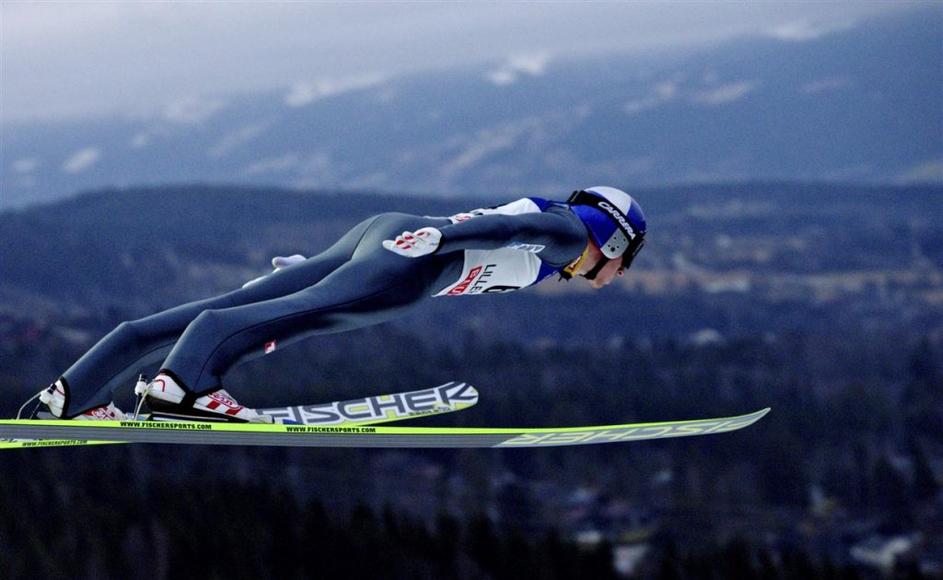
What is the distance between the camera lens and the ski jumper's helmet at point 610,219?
13.5 meters

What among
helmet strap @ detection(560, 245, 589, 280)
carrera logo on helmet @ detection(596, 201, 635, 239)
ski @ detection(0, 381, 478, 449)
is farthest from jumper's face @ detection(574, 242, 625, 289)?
ski @ detection(0, 381, 478, 449)

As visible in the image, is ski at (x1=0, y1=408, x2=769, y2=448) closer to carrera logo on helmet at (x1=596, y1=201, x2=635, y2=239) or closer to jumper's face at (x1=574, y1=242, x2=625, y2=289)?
jumper's face at (x1=574, y1=242, x2=625, y2=289)

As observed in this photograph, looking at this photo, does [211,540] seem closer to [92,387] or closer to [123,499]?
[123,499]

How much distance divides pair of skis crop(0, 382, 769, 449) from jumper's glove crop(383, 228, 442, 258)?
1811mm

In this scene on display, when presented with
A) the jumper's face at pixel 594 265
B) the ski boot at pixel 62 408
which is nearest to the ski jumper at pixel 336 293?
the ski boot at pixel 62 408

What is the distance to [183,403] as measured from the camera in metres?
11.0

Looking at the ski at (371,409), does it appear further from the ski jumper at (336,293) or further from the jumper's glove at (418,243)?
the jumper's glove at (418,243)

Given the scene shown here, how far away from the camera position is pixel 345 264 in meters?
12.2

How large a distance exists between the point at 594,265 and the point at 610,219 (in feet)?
1.90

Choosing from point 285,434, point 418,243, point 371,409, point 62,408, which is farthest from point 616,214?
point 62,408

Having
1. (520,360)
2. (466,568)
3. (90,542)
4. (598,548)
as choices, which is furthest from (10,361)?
(520,360)

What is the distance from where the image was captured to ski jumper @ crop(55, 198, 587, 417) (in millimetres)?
11188

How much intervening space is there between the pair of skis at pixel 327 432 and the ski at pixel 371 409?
0.01 metres

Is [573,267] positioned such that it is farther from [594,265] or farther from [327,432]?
[327,432]
